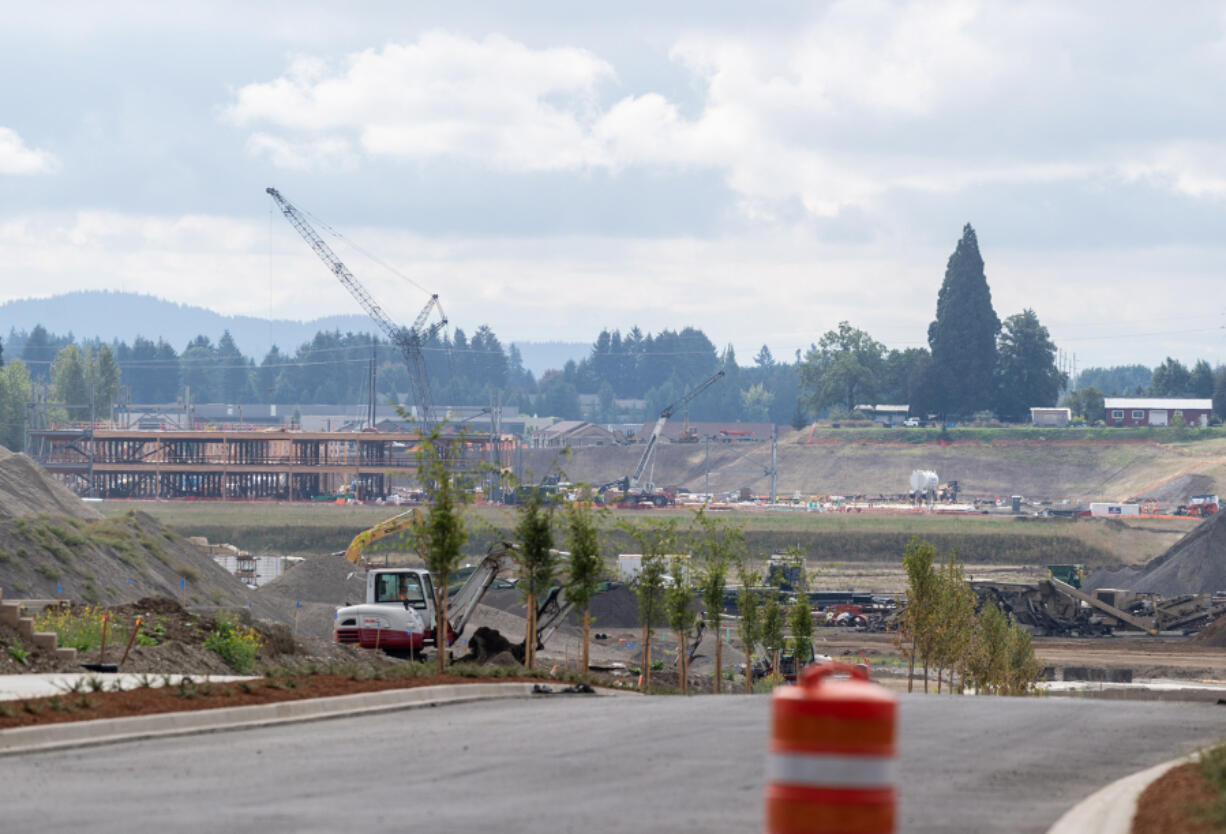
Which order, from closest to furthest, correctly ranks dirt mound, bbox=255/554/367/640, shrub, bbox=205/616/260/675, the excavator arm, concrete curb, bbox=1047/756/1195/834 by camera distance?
concrete curb, bbox=1047/756/1195/834 < shrub, bbox=205/616/260/675 < the excavator arm < dirt mound, bbox=255/554/367/640

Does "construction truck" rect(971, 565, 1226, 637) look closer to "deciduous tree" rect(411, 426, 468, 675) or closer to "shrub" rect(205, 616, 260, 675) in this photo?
"shrub" rect(205, 616, 260, 675)

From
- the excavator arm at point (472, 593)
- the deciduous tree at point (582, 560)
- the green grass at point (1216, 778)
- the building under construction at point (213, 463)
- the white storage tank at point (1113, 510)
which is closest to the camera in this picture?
the green grass at point (1216, 778)

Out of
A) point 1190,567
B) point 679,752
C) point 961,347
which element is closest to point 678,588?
point 679,752

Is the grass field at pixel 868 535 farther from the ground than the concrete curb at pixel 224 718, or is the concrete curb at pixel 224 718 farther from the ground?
the concrete curb at pixel 224 718

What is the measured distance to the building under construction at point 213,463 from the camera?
16362 centimetres

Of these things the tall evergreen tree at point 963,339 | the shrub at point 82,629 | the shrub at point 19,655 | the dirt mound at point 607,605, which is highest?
the tall evergreen tree at point 963,339

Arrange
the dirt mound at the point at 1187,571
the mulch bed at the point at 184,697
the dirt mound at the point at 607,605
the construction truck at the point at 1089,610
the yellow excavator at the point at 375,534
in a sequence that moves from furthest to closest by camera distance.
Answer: the dirt mound at the point at 1187,571
the construction truck at the point at 1089,610
the dirt mound at the point at 607,605
the yellow excavator at the point at 375,534
the mulch bed at the point at 184,697

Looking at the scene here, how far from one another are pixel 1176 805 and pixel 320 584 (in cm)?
6003

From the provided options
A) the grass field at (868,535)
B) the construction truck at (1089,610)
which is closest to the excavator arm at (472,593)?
the construction truck at (1089,610)

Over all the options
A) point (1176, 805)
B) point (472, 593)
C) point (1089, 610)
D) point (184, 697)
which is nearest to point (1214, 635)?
point (1089, 610)

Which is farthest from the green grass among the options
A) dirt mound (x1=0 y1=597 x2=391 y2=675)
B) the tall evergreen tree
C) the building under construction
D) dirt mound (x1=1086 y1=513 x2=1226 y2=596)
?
the tall evergreen tree

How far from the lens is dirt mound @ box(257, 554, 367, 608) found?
6812 cm

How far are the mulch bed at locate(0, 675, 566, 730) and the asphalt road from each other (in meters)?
1.37

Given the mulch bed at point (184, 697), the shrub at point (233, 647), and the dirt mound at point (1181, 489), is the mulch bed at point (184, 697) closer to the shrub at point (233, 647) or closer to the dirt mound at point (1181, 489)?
the shrub at point (233, 647)
